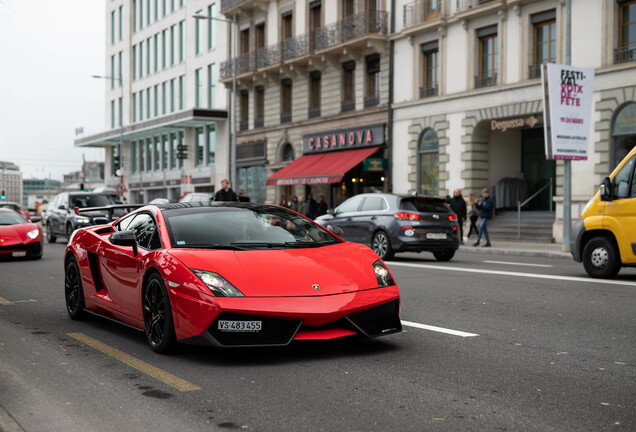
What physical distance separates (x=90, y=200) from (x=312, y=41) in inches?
615

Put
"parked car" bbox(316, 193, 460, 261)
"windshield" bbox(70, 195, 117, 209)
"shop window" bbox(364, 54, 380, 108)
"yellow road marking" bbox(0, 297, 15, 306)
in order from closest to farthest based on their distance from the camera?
1. "yellow road marking" bbox(0, 297, 15, 306)
2. "parked car" bbox(316, 193, 460, 261)
3. "windshield" bbox(70, 195, 117, 209)
4. "shop window" bbox(364, 54, 380, 108)

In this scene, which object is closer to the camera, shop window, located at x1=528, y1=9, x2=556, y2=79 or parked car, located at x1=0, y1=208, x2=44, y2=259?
parked car, located at x1=0, y1=208, x2=44, y2=259

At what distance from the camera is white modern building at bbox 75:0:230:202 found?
49031mm

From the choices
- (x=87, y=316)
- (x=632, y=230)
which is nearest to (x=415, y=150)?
(x=632, y=230)

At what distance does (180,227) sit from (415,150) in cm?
2565

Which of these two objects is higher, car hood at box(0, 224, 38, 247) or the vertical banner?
the vertical banner

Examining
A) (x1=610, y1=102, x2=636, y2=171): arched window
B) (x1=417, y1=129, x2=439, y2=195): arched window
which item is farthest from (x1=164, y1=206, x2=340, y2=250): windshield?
(x1=417, y1=129, x2=439, y2=195): arched window

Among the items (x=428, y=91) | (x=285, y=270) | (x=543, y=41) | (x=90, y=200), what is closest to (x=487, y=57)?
(x=543, y=41)

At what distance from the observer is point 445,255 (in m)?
17.9

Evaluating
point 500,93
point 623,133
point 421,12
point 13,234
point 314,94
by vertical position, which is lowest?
point 13,234

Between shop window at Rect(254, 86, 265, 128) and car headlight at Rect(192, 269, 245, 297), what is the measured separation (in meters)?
37.4

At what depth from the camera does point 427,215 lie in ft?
56.7

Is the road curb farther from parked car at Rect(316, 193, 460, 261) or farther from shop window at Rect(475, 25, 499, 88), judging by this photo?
shop window at Rect(475, 25, 499, 88)

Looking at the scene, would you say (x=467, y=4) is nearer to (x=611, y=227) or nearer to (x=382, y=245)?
(x=382, y=245)
